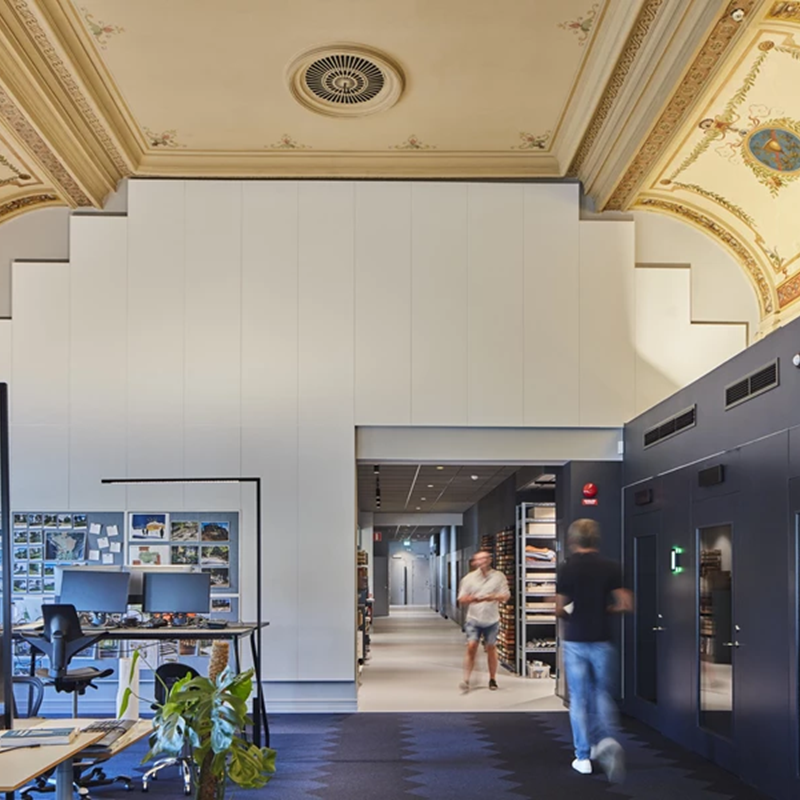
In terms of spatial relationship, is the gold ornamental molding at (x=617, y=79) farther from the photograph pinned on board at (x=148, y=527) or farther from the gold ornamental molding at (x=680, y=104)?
the photograph pinned on board at (x=148, y=527)

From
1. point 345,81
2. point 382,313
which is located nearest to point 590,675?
point 382,313

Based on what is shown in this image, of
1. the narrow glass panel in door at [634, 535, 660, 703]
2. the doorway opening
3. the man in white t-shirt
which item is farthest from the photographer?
the doorway opening

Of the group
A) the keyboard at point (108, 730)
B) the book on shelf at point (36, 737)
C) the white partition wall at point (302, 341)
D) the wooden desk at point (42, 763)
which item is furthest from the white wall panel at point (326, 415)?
the book on shelf at point (36, 737)

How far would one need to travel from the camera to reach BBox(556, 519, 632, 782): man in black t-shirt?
24.6 ft

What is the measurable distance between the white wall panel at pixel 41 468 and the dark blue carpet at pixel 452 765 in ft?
10.8

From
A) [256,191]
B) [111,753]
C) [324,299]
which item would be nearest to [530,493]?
[324,299]

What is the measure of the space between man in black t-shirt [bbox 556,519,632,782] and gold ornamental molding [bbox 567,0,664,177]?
12.5 feet

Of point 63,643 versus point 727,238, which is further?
point 727,238

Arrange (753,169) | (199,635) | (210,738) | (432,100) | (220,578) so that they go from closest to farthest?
(210,738)
(199,635)
(432,100)
(753,169)
(220,578)

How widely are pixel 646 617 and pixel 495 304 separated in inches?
141

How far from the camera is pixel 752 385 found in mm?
7414

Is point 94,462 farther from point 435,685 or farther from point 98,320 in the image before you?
point 435,685

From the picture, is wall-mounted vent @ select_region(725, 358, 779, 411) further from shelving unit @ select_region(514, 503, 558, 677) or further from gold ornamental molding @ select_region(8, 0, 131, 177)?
shelving unit @ select_region(514, 503, 558, 677)

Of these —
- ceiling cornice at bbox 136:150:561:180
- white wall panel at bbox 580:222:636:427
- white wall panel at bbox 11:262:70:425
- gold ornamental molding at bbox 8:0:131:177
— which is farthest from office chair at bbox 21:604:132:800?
white wall panel at bbox 580:222:636:427
